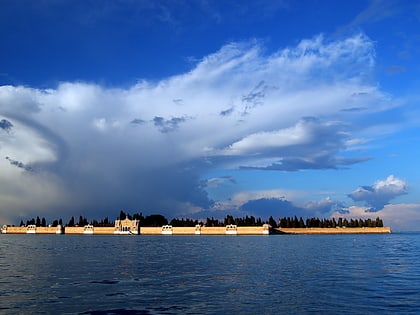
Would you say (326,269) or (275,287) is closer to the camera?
(275,287)

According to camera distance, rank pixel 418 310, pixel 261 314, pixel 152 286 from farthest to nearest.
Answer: pixel 152 286 → pixel 418 310 → pixel 261 314

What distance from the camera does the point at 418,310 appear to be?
20.2 m

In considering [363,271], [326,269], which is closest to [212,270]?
[326,269]

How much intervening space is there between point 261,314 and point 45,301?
10.2 m

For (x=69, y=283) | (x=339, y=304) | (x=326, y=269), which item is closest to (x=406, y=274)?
(x=326, y=269)

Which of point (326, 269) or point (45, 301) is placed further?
point (326, 269)

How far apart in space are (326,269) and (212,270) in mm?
9658

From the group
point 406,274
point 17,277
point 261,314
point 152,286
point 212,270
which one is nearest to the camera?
point 261,314

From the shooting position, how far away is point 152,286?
1046 inches

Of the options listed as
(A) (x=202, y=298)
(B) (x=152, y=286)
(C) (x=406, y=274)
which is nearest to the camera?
(A) (x=202, y=298)

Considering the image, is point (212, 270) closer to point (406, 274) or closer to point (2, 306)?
point (406, 274)

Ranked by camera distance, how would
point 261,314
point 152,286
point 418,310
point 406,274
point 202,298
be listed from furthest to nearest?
1. point 406,274
2. point 152,286
3. point 202,298
4. point 418,310
5. point 261,314

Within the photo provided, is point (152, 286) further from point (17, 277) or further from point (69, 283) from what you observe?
point (17, 277)

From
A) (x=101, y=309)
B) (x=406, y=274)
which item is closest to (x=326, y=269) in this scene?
(x=406, y=274)
